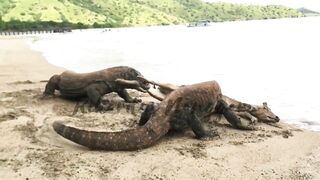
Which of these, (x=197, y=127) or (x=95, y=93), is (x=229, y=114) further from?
(x=95, y=93)

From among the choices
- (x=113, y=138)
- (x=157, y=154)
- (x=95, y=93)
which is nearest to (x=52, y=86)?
(x=95, y=93)

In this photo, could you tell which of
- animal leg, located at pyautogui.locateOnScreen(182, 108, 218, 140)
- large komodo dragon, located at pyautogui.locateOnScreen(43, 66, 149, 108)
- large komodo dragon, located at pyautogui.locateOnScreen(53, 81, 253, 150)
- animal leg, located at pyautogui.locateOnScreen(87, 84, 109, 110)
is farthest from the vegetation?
animal leg, located at pyautogui.locateOnScreen(182, 108, 218, 140)

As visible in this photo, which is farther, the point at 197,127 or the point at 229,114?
the point at 229,114

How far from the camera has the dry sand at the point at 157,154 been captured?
5.89 meters

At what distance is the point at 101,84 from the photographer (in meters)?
10.3

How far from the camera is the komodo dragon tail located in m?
6.70

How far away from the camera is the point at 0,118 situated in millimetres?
8609

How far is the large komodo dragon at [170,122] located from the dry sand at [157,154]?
15cm

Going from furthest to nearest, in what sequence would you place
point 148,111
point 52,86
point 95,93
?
point 52,86, point 95,93, point 148,111

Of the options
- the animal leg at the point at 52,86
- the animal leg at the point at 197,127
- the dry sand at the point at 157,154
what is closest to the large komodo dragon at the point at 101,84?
the animal leg at the point at 52,86

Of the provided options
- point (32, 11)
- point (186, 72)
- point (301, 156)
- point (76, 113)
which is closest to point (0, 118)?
point (76, 113)

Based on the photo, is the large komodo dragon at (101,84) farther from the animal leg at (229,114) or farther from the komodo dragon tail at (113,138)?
the komodo dragon tail at (113,138)

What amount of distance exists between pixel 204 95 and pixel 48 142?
2.89 m

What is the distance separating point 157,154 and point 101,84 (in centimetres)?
399
